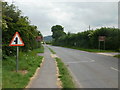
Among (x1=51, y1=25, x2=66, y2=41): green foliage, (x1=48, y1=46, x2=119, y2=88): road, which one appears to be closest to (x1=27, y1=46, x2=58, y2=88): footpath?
(x1=48, y1=46, x2=119, y2=88): road

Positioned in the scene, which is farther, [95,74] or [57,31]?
[57,31]

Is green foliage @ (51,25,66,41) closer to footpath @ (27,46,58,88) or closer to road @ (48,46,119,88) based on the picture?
road @ (48,46,119,88)

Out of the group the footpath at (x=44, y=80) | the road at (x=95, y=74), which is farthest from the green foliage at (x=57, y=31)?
the footpath at (x=44, y=80)

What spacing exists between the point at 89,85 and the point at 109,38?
34.4 m

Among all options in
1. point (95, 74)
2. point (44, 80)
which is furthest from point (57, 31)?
point (44, 80)

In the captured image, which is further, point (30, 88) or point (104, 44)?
point (104, 44)

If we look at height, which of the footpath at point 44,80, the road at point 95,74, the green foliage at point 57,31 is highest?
the green foliage at point 57,31

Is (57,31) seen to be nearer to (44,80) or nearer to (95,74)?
(95,74)

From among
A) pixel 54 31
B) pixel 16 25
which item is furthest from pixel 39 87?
pixel 54 31

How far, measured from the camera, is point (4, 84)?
21.6ft

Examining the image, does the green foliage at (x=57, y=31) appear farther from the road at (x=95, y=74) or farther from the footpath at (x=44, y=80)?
the footpath at (x=44, y=80)

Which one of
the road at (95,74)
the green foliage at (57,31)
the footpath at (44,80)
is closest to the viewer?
the footpath at (44,80)

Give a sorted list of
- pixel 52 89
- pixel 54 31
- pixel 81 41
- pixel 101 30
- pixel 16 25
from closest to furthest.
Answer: pixel 52 89
pixel 16 25
pixel 101 30
pixel 81 41
pixel 54 31

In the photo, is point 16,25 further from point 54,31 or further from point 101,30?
point 54,31
